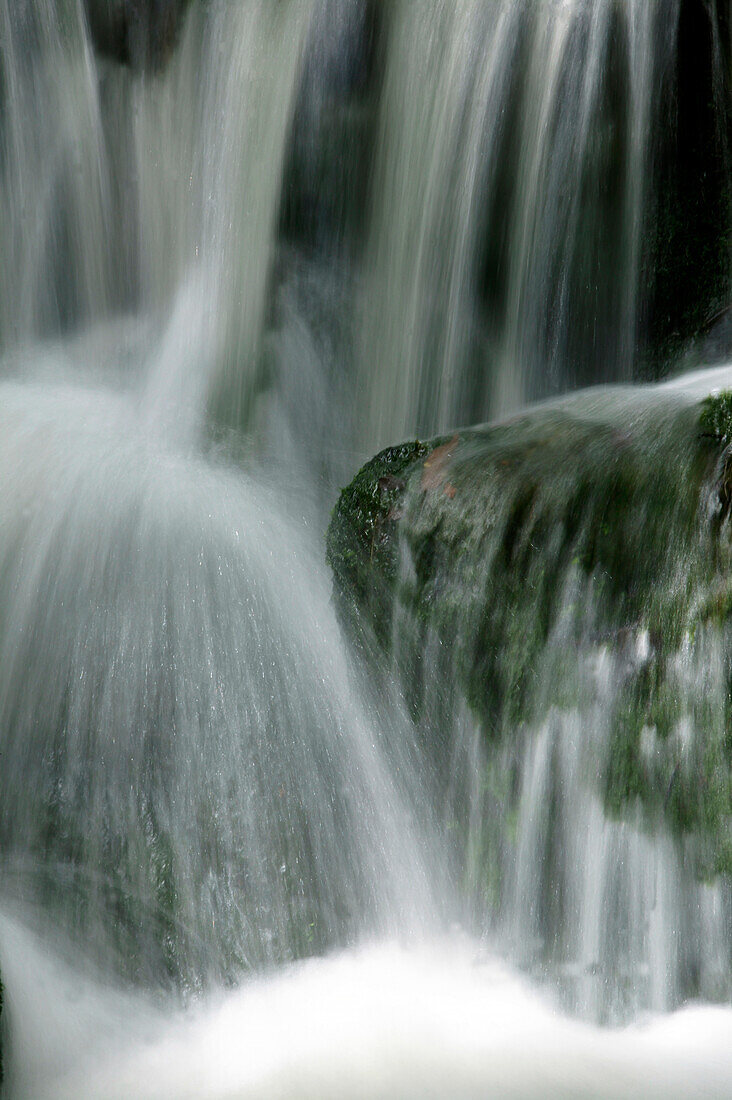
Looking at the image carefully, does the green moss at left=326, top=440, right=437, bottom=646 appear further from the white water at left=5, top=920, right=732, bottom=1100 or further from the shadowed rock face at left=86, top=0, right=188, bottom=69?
the shadowed rock face at left=86, top=0, right=188, bottom=69

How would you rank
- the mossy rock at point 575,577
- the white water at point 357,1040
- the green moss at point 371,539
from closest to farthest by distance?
the white water at point 357,1040, the mossy rock at point 575,577, the green moss at point 371,539

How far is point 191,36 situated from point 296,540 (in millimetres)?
3614

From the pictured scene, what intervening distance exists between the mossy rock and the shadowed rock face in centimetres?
405

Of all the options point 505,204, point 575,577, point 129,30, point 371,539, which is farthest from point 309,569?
point 129,30

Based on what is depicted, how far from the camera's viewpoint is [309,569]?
167 inches

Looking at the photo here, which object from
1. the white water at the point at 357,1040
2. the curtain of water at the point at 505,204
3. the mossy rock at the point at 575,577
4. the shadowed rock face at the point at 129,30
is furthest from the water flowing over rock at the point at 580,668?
the shadowed rock face at the point at 129,30

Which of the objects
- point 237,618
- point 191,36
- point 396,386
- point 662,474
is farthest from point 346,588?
point 191,36

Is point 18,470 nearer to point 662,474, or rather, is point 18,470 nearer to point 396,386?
point 396,386

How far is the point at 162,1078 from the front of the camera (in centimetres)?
290

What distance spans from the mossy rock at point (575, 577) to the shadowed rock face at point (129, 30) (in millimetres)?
4047

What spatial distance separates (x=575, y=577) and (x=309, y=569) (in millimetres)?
1346

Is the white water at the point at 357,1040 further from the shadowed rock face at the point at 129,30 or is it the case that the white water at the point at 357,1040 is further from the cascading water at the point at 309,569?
the shadowed rock face at the point at 129,30

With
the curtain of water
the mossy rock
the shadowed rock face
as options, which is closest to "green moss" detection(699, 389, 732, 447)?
the mossy rock

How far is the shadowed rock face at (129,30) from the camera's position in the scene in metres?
6.54
